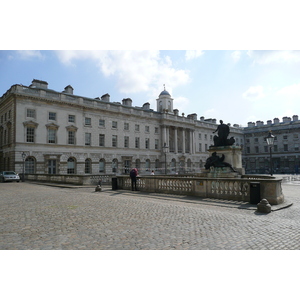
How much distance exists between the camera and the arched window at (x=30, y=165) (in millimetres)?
36344

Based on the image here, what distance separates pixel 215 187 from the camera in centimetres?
1246

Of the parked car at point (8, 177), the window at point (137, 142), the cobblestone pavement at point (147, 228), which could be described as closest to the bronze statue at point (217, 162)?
the cobblestone pavement at point (147, 228)

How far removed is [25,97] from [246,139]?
69.6 m

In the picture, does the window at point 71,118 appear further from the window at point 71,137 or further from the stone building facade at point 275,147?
the stone building facade at point 275,147

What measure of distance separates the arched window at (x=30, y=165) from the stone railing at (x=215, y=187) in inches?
1032

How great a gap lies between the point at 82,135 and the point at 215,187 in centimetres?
3498

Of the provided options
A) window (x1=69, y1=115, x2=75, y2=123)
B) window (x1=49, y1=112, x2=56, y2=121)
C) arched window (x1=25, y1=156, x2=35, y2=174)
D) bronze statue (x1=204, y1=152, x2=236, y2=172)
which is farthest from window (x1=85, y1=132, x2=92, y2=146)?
bronze statue (x1=204, y1=152, x2=236, y2=172)

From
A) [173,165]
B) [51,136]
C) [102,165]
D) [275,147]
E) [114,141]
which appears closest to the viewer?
[51,136]

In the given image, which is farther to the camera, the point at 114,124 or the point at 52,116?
the point at 114,124

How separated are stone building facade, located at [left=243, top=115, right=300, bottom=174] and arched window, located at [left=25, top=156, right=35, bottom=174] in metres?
58.4

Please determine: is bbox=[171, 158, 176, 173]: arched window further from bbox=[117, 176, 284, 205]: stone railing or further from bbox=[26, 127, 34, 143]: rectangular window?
bbox=[117, 176, 284, 205]: stone railing

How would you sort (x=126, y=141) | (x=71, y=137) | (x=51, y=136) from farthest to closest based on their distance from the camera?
(x=126, y=141), (x=71, y=137), (x=51, y=136)

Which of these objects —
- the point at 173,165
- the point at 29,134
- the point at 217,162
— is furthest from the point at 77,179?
the point at 173,165

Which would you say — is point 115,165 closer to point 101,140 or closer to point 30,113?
point 101,140
